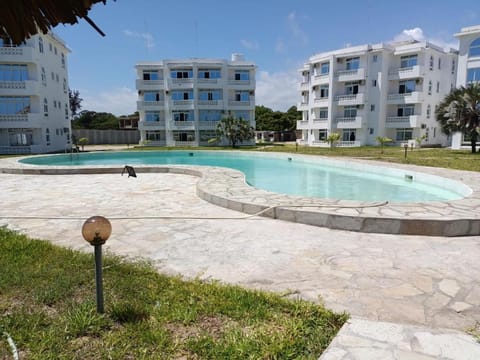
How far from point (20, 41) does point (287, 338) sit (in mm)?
3166

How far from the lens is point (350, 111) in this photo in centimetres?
3803

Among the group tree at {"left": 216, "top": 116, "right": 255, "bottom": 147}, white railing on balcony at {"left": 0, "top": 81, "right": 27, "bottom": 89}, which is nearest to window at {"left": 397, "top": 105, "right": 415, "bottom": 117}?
tree at {"left": 216, "top": 116, "right": 255, "bottom": 147}

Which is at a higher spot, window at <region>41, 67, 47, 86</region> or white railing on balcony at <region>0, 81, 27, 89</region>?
window at <region>41, 67, 47, 86</region>

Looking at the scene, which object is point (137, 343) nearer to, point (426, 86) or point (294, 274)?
point (294, 274)

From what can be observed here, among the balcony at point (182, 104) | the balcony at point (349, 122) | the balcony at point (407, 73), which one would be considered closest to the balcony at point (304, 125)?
the balcony at point (349, 122)

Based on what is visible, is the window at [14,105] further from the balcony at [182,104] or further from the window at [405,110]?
the window at [405,110]

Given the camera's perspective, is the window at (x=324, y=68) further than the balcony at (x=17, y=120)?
Yes

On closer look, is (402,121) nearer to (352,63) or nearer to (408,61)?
(408,61)

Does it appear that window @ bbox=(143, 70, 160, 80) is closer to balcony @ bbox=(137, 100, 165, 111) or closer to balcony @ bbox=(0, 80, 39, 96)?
balcony @ bbox=(137, 100, 165, 111)

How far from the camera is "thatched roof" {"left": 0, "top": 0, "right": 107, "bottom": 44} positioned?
237 centimetres

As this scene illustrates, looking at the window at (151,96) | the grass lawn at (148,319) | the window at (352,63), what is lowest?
the grass lawn at (148,319)

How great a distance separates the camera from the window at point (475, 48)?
28.8 metres

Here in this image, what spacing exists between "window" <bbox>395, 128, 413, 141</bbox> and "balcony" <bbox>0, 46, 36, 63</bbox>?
36.7 m

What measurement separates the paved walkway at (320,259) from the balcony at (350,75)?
33617mm
